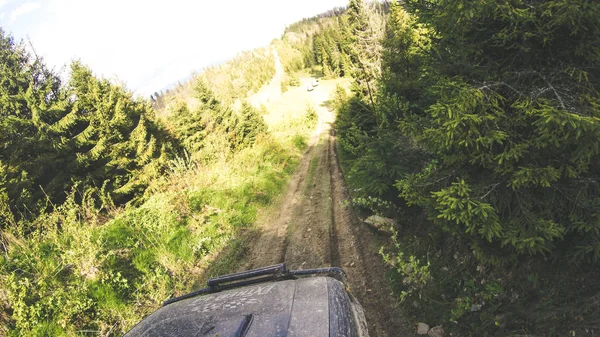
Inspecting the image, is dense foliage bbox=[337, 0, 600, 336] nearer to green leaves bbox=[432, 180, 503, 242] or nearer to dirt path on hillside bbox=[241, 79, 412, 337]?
green leaves bbox=[432, 180, 503, 242]

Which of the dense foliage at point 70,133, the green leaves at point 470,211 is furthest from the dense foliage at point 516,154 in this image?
the dense foliage at point 70,133

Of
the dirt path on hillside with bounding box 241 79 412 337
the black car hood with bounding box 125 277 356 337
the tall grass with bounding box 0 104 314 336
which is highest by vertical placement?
the black car hood with bounding box 125 277 356 337

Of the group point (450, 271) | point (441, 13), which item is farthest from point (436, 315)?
point (441, 13)

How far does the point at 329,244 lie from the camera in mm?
7793

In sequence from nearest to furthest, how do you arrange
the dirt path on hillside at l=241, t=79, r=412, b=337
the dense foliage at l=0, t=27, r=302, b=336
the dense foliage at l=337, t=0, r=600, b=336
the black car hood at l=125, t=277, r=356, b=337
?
1. the black car hood at l=125, t=277, r=356, b=337
2. the dense foliage at l=337, t=0, r=600, b=336
3. the dirt path on hillside at l=241, t=79, r=412, b=337
4. the dense foliage at l=0, t=27, r=302, b=336

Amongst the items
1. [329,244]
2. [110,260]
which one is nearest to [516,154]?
[329,244]

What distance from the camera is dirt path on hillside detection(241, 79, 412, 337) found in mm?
5422

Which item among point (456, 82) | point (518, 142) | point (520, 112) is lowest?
point (518, 142)

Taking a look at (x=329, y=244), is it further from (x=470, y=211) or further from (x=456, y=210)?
(x=470, y=211)

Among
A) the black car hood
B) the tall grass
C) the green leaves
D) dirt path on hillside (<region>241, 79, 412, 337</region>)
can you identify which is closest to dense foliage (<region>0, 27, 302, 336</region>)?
the tall grass

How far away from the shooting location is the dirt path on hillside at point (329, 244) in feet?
17.8

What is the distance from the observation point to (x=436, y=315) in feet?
15.0

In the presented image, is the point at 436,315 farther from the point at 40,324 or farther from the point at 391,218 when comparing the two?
the point at 40,324

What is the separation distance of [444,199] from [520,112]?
1.28 m
